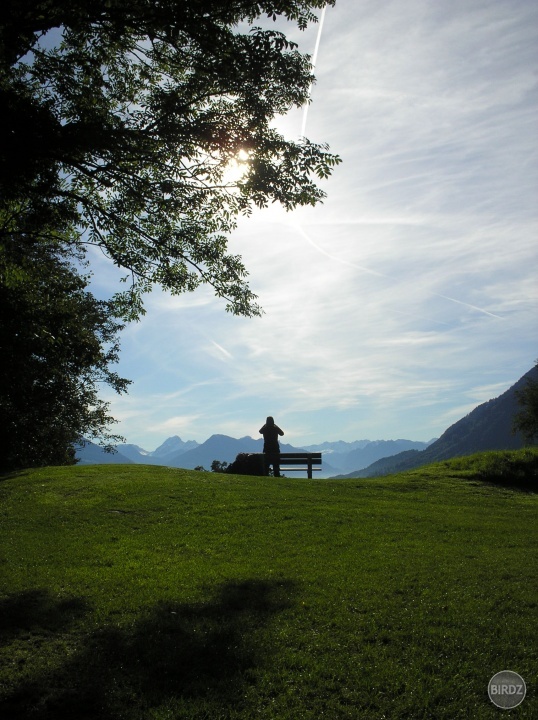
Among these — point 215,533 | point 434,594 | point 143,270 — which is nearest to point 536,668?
point 434,594

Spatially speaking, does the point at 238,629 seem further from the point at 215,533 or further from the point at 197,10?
the point at 197,10

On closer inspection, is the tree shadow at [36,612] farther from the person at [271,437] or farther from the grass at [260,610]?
the person at [271,437]

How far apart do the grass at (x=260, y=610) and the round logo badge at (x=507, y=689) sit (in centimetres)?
7

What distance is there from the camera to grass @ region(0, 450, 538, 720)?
5340 millimetres

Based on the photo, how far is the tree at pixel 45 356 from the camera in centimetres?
1630

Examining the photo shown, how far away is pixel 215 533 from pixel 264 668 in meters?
7.08

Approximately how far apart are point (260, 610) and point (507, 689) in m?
3.50

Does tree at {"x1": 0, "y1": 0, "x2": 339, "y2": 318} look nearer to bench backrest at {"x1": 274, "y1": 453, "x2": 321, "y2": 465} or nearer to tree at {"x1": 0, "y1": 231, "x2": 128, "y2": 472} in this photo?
tree at {"x1": 0, "y1": 231, "x2": 128, "y2": 472}

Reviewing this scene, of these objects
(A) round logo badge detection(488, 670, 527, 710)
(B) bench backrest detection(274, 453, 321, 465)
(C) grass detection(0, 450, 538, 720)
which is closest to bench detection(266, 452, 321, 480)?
(B) bench backrest detection(274, 453, 321, 465)

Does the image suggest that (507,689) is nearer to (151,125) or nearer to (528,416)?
(151,125)

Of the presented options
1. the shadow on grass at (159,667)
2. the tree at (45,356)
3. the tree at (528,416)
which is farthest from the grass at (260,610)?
the tree at (528,416)

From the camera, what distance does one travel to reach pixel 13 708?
5184 mm

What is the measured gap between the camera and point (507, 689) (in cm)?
533

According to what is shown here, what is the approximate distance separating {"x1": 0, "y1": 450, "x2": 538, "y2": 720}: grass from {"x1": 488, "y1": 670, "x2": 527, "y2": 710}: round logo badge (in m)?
0.07
